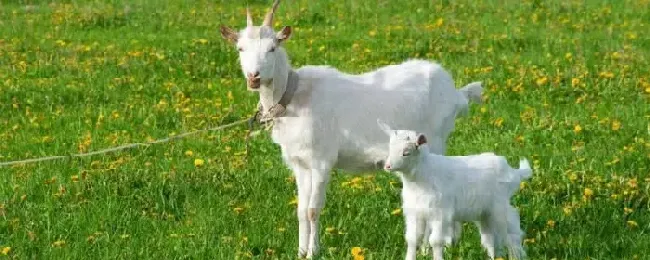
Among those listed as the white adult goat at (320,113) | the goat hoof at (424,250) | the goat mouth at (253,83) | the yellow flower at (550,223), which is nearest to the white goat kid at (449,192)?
the goat hoof at (424,250)

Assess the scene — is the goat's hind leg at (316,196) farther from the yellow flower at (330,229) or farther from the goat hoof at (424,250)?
the goat hoof at (424,250)

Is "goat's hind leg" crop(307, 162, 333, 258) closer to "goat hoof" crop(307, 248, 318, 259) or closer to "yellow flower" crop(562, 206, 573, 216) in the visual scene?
"goat hoof" crop(307, 248, 318, 259)

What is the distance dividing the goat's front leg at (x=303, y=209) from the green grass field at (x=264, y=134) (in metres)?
0.12

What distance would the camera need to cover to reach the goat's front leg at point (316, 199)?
24.2 feet

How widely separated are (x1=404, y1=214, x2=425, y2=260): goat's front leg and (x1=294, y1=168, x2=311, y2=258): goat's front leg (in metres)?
0.83

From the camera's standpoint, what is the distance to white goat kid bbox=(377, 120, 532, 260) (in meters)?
6.67

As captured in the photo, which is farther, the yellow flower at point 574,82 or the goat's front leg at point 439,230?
the yellow flower at point 574,82

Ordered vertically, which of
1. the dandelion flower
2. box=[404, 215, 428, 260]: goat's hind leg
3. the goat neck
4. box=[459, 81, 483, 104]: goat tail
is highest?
the goat neck

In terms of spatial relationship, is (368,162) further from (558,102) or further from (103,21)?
(103,21)

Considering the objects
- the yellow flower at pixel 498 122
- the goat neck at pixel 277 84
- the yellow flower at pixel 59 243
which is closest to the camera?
the goat neck at pixel 277 84

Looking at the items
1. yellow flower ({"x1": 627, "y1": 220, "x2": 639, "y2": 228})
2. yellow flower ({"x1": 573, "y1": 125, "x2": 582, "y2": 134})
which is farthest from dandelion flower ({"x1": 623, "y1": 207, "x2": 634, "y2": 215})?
yellow flower ({"x1": 573, "y1": 125, "x2": 582, "y2": 134})

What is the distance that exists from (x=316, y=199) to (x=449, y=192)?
0.96 metres

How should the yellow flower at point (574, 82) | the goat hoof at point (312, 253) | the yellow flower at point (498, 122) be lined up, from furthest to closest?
the yellow flower at point (574, 82) < the yellow flower at point (498, 122) < the goat hoof at point (312, 253)

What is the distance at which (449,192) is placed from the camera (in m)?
6.78
